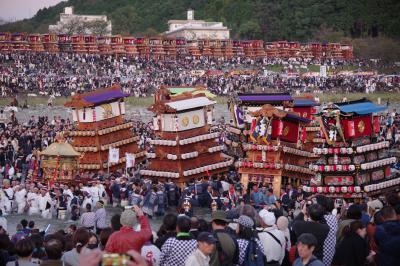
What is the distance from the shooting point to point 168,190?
25.0m

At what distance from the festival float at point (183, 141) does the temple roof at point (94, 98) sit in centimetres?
226

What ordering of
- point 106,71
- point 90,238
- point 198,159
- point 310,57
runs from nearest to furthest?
point 90,238 → point 198,159 → point 106,71 → point 310,57

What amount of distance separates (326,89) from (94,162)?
41.2m

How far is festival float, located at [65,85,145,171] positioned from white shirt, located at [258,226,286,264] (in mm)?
18162

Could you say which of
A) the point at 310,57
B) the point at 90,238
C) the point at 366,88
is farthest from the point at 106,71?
the point at 90,238

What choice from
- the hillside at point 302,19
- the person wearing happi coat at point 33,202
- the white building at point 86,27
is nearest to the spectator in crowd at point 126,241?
the person wearing happi coat at point 33,202

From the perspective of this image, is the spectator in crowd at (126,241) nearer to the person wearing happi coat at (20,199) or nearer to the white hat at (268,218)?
the white hat at (268,218)

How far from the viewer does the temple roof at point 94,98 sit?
97.9 feet

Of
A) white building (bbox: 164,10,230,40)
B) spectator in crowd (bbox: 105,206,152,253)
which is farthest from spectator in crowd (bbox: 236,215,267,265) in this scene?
white building (bbox: 164,10,230,40)

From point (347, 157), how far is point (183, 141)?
641 cm

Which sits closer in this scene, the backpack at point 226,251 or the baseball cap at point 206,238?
the baseball cap at point 206,238

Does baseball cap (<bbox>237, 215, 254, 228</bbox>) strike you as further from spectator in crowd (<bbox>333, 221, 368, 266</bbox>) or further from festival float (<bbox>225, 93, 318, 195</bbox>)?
festival float (<bbox>225, 93, 318, 195</bbox>)

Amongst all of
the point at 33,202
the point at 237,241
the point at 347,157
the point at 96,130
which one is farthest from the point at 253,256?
the point at 96,130

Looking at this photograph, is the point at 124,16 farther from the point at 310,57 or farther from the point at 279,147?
the point at 279,147
